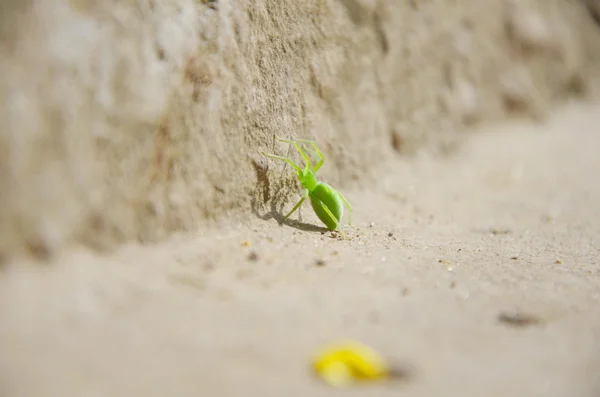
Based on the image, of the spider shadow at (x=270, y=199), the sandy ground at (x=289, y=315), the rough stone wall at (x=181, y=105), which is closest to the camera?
the sandy ground at (x=289, y=315)

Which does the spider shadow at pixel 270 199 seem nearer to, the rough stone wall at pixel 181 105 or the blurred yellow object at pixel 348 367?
the rough stone wall at pixel 181 105

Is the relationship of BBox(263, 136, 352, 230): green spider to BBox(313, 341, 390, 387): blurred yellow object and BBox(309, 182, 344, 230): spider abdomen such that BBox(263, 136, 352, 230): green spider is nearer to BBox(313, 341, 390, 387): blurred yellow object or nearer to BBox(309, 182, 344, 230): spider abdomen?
BBox(309, 182, 344, 230): spider abdomen

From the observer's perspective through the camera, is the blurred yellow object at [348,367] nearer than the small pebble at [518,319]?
Yes

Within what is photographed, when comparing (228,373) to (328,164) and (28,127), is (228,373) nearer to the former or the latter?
(28,127)

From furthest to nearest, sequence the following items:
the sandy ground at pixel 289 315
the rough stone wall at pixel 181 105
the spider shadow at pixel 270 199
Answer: the spider shadow at pixel 270 199, the rough stone wall at pixel 181 105, the sandy ground at pixel 289 315

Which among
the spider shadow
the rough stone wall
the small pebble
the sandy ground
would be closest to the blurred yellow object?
the sandy ground

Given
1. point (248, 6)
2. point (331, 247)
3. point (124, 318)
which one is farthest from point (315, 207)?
point (124, 318)

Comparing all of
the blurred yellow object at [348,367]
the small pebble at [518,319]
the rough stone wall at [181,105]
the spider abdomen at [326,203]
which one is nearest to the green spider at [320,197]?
the spider abdomen at [326,203]

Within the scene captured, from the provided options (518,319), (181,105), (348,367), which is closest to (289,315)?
(348,367)

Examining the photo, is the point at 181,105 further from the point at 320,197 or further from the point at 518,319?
the point at 518,319
